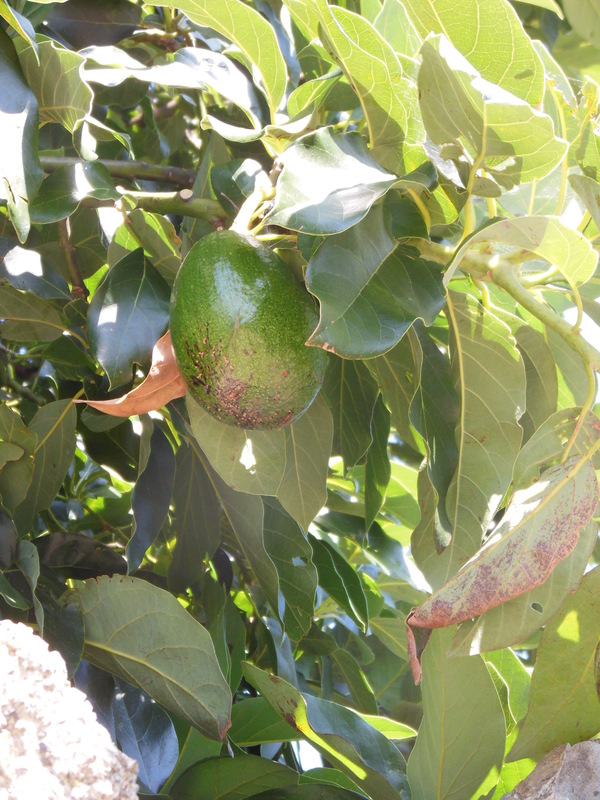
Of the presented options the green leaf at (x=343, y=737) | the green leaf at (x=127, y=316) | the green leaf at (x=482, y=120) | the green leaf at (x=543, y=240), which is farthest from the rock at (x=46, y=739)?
the green leaf at (x=482, y=120)

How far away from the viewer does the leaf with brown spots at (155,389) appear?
0.77 metres

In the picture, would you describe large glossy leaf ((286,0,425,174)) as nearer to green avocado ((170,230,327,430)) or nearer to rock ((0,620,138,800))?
green avocado ((170,230,327,430))

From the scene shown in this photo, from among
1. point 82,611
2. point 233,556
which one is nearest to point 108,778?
point 82,611

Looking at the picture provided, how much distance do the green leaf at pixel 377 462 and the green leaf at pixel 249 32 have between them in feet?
1.36

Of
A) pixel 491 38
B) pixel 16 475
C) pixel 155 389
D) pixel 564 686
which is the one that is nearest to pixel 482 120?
pixel 491 38

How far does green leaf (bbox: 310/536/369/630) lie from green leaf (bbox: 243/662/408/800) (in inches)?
15.2

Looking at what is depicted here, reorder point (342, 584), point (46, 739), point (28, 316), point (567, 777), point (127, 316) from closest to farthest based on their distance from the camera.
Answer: point (46, 739) → point (567, 777) → point (127, 316) → point (28, 316) → point (342, 584)

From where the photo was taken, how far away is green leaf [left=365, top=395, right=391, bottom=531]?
1145 mm

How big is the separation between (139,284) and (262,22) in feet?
1.01

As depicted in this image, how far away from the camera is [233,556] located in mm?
1364

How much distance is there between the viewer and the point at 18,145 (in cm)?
81

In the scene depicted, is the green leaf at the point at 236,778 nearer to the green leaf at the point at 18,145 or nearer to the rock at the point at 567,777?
the rock at the point at 567,777

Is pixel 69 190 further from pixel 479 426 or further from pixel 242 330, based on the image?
pixel 479 426

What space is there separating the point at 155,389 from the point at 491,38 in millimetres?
443
